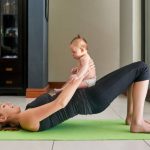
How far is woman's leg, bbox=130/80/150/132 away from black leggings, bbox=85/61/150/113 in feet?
0.13

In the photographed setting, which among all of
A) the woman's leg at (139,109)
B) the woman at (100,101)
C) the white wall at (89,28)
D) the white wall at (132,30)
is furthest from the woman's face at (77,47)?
the white wall at (89,28)

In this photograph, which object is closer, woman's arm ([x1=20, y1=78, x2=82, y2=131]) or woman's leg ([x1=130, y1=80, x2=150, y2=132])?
woman's arm ([x1=20, y1=78, x2=82, y2=131])

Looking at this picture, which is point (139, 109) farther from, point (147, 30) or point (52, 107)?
point (147, 30)

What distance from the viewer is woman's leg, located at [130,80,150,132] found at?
203 centimetres

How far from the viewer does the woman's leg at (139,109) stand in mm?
2027

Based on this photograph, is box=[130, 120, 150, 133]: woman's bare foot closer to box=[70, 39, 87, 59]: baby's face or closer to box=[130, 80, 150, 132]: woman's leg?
box=[130, 80, 150, 132]: woman's leg

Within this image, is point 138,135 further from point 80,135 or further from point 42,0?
point 42,0

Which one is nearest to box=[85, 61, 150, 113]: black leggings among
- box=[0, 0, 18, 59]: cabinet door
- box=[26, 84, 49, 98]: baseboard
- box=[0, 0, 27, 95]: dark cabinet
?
box=[26, 84, 49, 98]: baseboard

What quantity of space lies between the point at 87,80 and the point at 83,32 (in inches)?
171

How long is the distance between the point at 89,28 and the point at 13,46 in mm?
1772

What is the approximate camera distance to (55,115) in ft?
6.66

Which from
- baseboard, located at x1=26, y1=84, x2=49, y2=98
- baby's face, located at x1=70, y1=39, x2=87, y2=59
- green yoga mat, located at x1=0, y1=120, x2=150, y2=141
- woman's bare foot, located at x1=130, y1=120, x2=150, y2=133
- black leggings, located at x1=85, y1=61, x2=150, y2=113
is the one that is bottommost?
baseboard, located at x1=26, y1=84, x2=49, y2=98

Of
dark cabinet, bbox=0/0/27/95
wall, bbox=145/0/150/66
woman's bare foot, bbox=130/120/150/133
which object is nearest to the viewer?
woman's bare foot, bbox=130/120/150/133
